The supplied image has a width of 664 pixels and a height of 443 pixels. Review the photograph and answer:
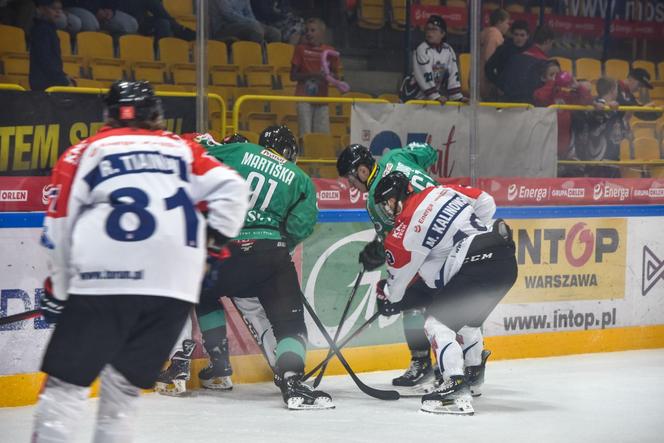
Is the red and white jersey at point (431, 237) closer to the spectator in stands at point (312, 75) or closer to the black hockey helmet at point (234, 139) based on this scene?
the black hockey helmet at point (234, 139)

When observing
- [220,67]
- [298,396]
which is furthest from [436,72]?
[298,396]

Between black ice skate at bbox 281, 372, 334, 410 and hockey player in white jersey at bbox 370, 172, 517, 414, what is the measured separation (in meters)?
0.47

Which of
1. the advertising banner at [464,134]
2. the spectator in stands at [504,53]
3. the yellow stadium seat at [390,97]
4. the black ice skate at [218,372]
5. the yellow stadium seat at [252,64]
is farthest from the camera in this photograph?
the spectator in stands at [504,53]

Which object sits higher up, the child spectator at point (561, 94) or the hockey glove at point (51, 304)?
the child spectator at point (561, 94)

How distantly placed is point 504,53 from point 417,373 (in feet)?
7.29

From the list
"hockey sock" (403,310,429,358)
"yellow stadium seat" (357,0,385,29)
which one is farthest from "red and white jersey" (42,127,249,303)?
"yellow stadium seat" (357,0,385,29)

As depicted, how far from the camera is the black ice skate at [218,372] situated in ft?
18.6

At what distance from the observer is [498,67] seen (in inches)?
277

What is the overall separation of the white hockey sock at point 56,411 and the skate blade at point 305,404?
224cm

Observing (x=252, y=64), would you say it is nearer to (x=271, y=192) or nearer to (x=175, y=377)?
(x=271, y=192)

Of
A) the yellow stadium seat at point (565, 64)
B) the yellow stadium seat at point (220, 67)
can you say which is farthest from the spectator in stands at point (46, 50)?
the yellow stadium seat at point (565, 64)

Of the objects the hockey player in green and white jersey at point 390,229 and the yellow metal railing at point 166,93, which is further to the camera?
the hockey player in green and white jersey at point 390,229

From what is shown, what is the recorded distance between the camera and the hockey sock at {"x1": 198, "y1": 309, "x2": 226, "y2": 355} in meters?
5.60

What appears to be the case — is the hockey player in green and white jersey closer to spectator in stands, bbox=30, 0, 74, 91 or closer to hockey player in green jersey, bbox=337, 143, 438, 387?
hockey player in green jersey, bbox=337, 143, 438, 387
